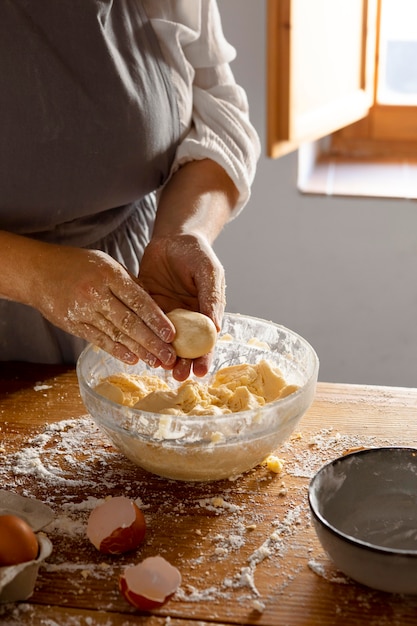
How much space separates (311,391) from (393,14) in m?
2.09

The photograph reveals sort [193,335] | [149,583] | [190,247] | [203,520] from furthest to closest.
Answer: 1. [190,247]
2. [193,335]
3. [203,520]
4. [149,583]

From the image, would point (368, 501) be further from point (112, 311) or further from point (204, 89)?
point (204, 89)

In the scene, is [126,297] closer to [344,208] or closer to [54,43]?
[54,43]

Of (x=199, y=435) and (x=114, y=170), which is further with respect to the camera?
(x=114, y=170)

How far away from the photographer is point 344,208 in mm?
2439

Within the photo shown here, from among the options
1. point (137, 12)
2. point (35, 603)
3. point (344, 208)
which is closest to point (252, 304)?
point (344, 208)

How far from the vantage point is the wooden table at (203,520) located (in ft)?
2.79

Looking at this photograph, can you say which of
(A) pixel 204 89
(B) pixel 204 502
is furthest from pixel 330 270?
(B) pixel 204 502

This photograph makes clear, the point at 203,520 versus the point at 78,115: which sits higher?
the point at 78,115

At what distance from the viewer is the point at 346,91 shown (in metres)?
2.42

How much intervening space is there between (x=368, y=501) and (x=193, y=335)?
33 cm

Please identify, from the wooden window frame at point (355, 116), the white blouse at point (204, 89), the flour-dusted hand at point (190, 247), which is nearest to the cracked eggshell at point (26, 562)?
the flour-dusted hand at point (190, 247)

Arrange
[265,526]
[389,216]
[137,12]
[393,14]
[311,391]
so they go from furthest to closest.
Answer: [393,14]
[389,216]
[137,12]
[311,391]
[265,526]

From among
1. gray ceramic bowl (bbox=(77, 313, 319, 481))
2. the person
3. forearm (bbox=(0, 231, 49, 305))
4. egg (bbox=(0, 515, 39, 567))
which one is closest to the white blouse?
the person
